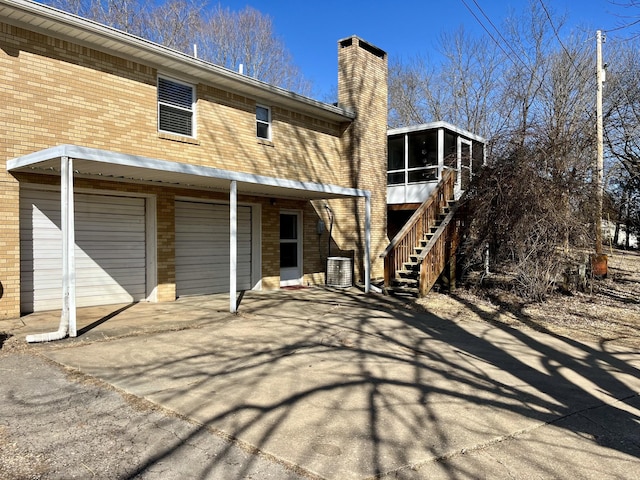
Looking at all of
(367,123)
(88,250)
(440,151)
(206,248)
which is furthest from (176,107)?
(440,151)

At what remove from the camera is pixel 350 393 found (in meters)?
4.54

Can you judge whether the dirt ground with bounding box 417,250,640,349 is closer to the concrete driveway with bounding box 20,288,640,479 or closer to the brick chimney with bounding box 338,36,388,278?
the concrete driveway with bounding box 20,288,640,479

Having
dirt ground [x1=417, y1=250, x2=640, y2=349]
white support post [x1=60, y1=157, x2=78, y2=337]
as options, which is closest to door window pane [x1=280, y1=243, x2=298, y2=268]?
dirt ground [x1=417, y1=250, x2=640, y2=349]

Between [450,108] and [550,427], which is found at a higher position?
[450,108]

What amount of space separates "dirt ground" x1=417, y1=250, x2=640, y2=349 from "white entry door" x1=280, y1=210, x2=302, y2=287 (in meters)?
4.01

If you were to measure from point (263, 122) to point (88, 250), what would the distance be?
5408 mm

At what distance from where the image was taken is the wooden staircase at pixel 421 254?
10.9 meters

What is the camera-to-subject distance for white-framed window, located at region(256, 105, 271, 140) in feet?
39.1

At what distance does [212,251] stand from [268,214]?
1913mm

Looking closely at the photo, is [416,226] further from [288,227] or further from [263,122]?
[263,122]

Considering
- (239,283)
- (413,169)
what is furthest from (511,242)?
(239,283)

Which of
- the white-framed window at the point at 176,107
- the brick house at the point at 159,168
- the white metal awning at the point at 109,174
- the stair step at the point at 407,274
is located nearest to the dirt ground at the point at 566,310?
the stair step at the point at 407,274

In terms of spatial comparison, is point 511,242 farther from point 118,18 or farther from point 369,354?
point 118,18

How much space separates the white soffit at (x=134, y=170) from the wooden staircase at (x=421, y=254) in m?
2.53
